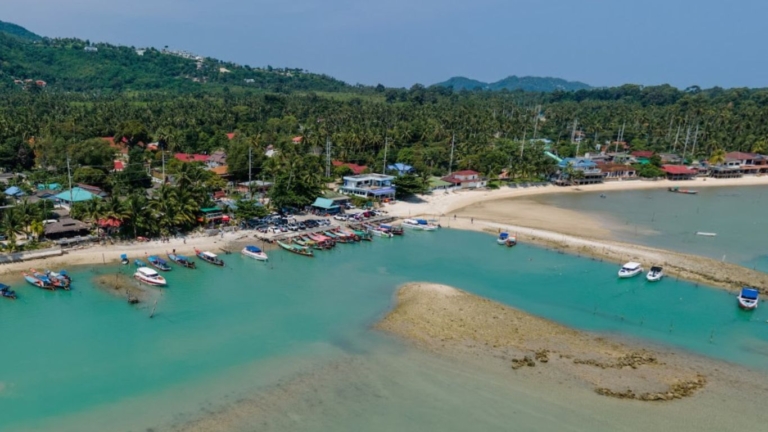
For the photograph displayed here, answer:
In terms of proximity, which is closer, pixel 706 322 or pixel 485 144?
pixel 706 322

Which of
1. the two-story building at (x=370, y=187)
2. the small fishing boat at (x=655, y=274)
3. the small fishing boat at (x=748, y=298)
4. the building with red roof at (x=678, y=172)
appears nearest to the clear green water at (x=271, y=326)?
the small fishing boat at (x=748, y=298)

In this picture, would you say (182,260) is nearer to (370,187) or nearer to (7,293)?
(7,293)

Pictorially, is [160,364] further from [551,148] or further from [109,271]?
[551,148]

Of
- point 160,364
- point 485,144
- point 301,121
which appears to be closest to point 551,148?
point 485,144

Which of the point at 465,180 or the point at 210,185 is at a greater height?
the point at 465,180

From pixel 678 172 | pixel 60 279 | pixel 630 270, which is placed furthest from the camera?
pixel 678 172

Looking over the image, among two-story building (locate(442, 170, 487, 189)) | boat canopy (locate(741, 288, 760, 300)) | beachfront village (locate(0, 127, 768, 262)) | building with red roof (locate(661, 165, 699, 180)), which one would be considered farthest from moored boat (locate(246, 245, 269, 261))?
building with red roof (locate(661, 165, 699, 180))

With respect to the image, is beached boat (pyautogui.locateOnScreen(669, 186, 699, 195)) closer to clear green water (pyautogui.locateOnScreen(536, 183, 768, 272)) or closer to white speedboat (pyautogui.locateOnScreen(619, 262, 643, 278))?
clear green water (pyautogui.locateOnScreen(536, 183, 768, 272))

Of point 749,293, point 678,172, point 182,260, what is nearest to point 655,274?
point 749,293
